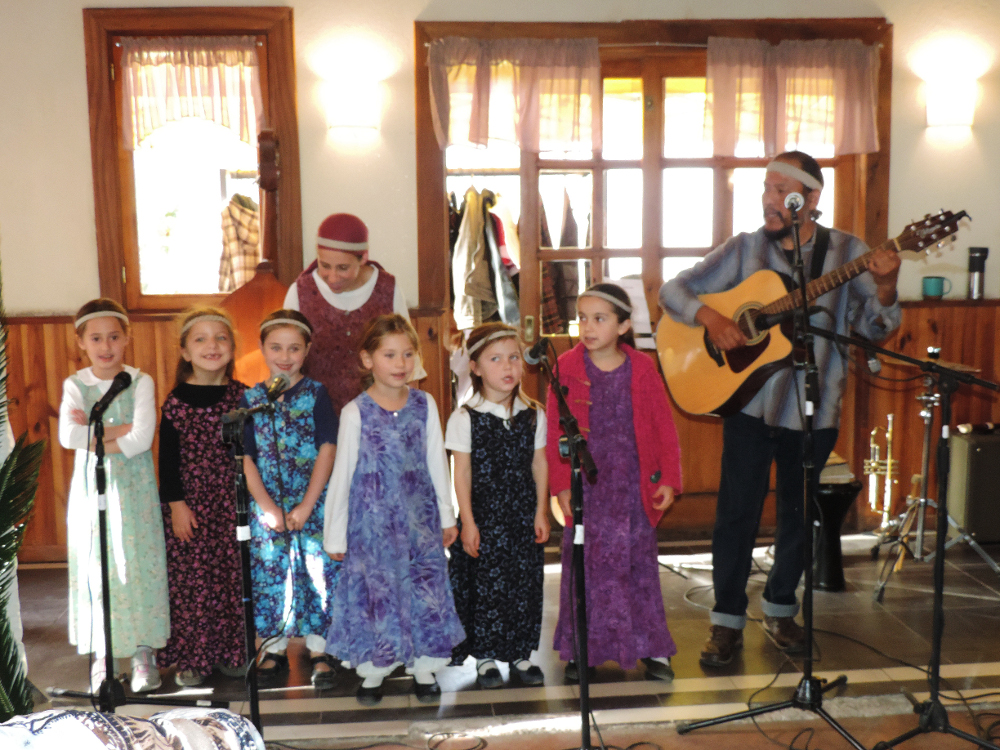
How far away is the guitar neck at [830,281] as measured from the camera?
106 inches

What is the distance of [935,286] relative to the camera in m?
4.42

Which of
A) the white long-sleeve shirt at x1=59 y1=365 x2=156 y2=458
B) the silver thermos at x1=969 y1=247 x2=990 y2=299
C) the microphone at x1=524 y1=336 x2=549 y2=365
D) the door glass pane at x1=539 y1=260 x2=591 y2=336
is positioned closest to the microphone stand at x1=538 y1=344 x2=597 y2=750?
the microphone at x1=524 y1=336 x2=549 y2=365

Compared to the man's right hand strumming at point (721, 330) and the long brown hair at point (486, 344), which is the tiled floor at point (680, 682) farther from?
the man's right hand strumming at point (721, 330)

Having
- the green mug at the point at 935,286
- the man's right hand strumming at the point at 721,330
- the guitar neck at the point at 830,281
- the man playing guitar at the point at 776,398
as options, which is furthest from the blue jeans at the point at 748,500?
the green mug at the point at 935,286

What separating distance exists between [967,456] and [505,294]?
7.80 ft

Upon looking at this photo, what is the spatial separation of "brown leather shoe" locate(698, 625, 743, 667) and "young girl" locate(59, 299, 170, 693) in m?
1.79

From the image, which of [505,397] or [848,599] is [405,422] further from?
[848,599]

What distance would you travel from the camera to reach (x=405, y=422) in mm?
2744

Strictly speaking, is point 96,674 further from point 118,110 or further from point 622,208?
point 622,208

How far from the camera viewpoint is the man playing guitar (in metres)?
2.89

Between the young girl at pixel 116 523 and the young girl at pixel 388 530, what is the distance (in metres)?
0.65

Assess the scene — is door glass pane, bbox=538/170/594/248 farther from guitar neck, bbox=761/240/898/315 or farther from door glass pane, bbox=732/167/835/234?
guitar neck, bbox=761/240/898/315

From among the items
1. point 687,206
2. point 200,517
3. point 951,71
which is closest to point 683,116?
point 687,206

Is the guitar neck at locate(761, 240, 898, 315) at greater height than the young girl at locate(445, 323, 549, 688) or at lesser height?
greater
